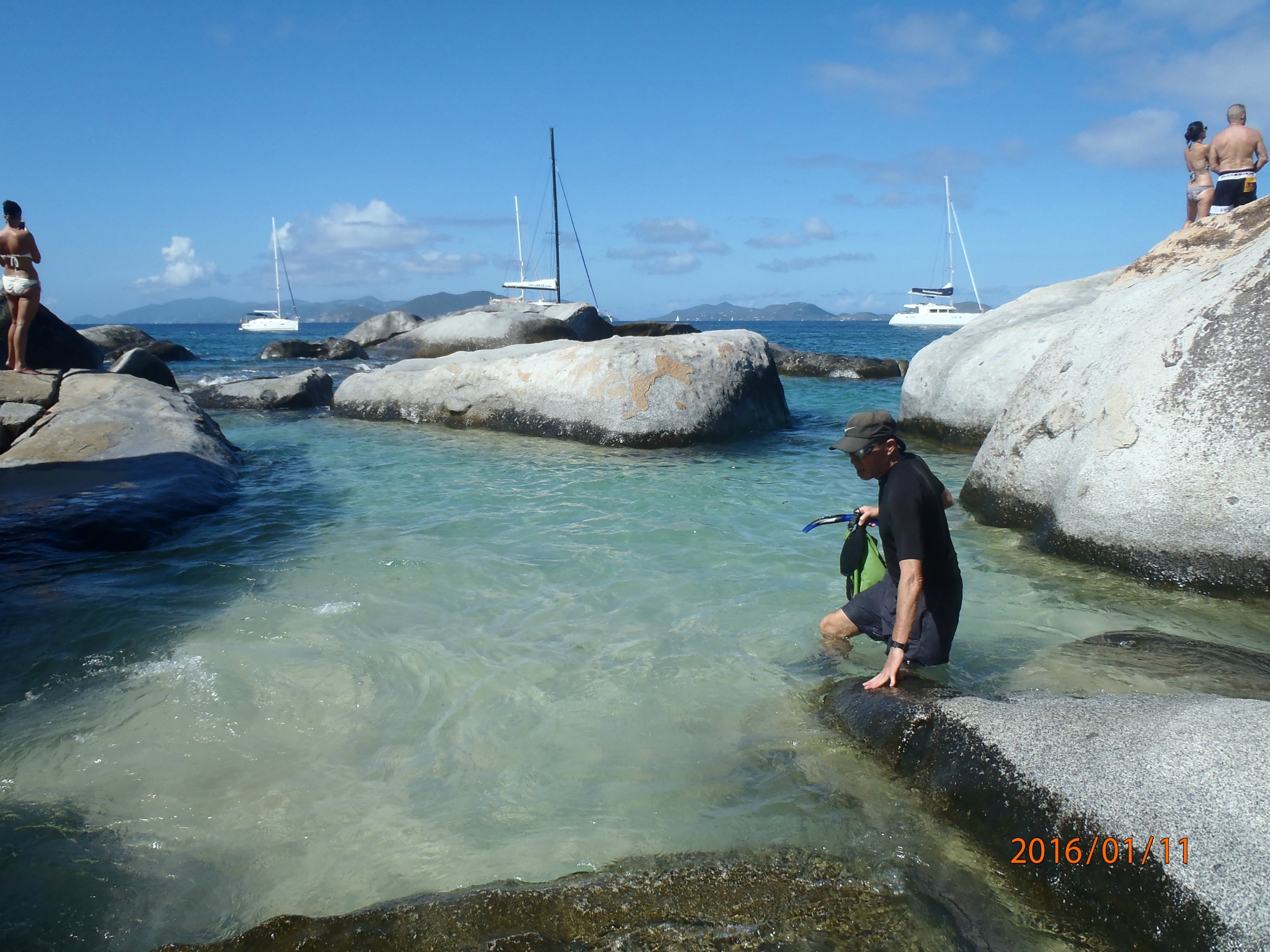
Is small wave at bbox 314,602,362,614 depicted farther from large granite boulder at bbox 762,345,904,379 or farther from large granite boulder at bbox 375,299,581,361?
large granite boulder at bbox 762,345,904,379

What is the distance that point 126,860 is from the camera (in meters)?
2.76

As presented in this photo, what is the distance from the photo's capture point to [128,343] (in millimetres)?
26344

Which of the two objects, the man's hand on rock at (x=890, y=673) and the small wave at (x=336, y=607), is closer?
the man's hand on rock at (x=890, y=673)

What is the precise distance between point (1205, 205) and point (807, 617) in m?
9.03

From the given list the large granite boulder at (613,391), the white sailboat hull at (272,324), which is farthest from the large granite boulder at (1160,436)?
the white sailboat hull at (272,324)

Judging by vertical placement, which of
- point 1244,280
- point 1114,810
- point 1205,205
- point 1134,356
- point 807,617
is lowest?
point 807,617

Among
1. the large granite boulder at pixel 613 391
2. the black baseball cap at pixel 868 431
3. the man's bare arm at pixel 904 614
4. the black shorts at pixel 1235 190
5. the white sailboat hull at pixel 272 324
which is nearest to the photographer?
the man's bare arm at pixel 904 614

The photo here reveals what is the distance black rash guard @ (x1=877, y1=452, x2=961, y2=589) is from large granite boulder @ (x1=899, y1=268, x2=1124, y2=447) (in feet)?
20.7

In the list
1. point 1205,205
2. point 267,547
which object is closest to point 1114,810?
A: point 267,547

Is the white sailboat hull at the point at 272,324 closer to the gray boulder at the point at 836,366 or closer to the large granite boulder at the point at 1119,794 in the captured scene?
the gray boulder at the point at 836,366

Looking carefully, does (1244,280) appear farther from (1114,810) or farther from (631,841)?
(631,841)

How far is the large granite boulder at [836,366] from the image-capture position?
2211 cm
